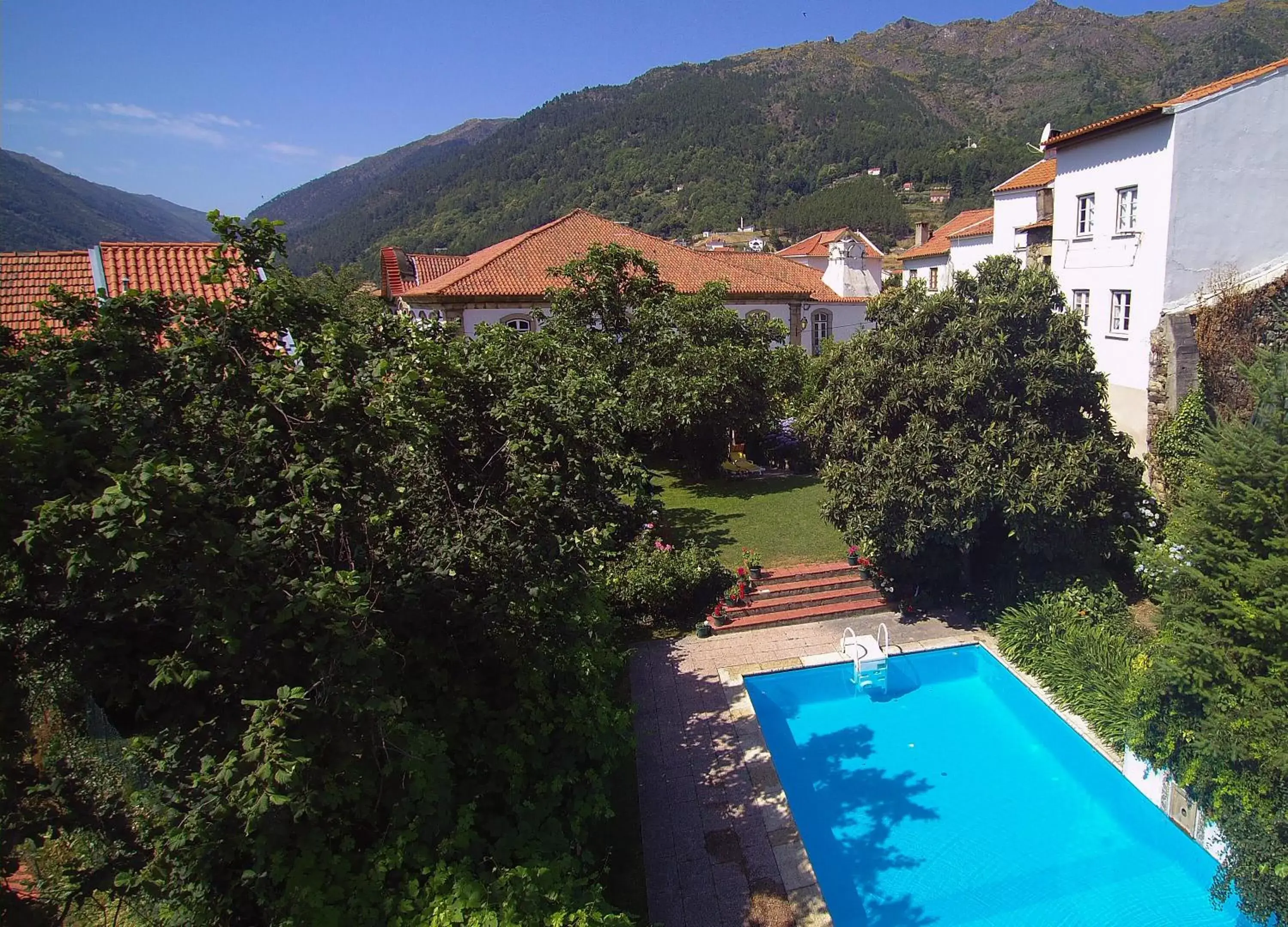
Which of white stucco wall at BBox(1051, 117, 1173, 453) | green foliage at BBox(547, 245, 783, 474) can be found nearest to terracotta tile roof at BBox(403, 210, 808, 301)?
green foliage at BBox(547, 245, 783, 474)

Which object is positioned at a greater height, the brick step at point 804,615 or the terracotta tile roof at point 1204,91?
the terracotta tile roof at point 1204,91

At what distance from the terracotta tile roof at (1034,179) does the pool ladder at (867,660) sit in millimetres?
22640

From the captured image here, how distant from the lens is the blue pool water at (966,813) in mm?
7965

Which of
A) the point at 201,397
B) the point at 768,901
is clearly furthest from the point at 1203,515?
the point at 201,397

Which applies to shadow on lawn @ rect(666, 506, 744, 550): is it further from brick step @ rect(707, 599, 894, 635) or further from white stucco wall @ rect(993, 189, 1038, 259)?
white stucco wall @ rect(993, 189, 1038, 259)

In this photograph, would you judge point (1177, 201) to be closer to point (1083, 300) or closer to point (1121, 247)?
point (1121, 247)

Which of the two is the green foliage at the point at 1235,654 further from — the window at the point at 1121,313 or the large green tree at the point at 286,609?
the window at the point at 1121,313

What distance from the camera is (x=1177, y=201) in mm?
16547

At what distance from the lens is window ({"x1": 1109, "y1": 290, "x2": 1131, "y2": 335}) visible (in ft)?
59.9

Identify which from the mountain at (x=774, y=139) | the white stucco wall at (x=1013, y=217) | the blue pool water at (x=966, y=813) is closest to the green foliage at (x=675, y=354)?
the blue pool water at (x=966, y=813)

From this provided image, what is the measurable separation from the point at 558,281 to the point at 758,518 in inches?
578

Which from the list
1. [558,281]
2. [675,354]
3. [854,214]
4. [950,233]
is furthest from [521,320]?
[854,214]

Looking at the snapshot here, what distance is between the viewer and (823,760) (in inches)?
417

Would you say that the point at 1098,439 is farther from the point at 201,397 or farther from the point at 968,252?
the point at 968,252
